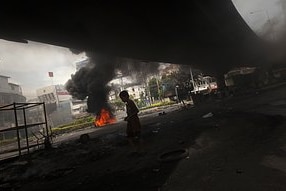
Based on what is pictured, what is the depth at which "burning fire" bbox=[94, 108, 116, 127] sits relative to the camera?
3272cm

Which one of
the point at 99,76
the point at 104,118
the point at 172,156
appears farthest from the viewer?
the point at 104,118

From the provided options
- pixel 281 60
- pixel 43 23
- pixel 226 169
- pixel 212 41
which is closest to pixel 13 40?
pixel 43 23

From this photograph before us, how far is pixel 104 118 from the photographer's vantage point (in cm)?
3297

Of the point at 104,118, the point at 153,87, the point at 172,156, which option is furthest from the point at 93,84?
the point at 153,87

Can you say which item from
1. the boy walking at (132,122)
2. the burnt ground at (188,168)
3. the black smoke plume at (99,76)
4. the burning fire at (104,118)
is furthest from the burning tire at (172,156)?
the burning fire at (104,118)

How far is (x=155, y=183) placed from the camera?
571 cm

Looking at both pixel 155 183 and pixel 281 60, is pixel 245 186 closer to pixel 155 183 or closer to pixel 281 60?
pixel 155 183

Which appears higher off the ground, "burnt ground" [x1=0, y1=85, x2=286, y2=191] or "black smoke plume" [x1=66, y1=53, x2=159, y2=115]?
"black smoke plume" [x1=66, y1=53, x2=159, y2=115]

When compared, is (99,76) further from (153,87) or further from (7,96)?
(153,87)

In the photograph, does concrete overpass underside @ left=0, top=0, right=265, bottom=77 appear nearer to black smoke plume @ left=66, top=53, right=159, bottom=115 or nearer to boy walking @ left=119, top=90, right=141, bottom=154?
boy walking @ left=119, top=90, right=141, bottom=154

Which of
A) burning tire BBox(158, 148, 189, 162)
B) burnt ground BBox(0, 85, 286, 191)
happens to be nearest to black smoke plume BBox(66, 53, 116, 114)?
burnt ground BBox(0, 85, 286, 191)

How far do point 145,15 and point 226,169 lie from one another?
29.3 feet

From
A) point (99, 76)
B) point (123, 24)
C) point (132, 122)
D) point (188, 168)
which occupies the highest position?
point (123, 24)

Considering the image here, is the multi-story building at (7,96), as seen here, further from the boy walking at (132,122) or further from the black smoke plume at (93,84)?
the boy walking at (132,122)
